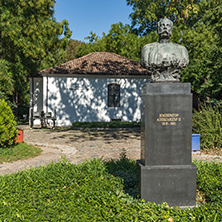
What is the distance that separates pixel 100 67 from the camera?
68.3 feet

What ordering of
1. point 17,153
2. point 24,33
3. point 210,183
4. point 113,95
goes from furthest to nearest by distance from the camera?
point 113,95, point 24,33, point 17,153, point 210,183

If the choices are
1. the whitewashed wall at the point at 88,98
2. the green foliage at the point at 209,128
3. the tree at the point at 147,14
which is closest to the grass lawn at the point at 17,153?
the green foliage at the point at 209,128

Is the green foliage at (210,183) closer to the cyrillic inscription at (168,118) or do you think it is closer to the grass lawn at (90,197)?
the grass lawn at (90,197)

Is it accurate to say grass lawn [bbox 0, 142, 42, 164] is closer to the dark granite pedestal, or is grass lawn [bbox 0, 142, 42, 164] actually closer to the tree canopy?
the dark granite pedestal

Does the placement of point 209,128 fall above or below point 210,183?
above

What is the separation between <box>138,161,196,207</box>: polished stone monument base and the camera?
4297 millimetres

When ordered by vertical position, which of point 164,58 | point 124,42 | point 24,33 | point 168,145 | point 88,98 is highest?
point 124,42

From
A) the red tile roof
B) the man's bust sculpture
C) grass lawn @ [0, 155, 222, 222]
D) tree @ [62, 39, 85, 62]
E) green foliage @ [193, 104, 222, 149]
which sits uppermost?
tree @ [62, 39, 85, 62]

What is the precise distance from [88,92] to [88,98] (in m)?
0.51

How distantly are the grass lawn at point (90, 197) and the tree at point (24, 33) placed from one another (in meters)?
14.5

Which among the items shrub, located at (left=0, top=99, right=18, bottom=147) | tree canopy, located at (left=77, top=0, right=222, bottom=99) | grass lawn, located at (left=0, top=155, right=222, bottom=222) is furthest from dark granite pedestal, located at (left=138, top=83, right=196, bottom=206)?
tree canopy, located at (left=77, top=0, right=222, bottom=99)

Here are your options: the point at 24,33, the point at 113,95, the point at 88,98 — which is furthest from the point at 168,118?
the point at 24,33

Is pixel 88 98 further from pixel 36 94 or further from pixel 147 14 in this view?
pixel 147 14

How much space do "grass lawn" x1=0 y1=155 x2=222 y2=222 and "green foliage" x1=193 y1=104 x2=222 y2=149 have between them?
3.64m
